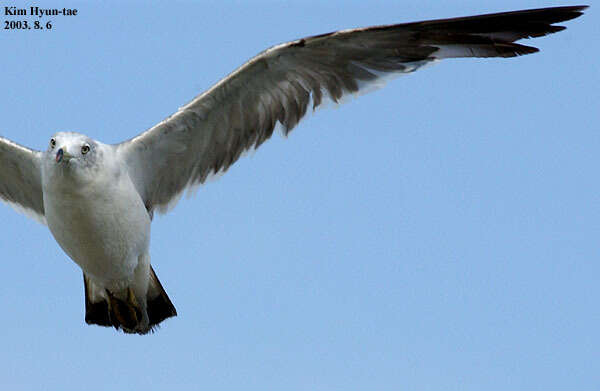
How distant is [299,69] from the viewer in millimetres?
8805

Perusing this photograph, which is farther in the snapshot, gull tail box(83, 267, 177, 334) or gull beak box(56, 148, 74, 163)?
gull tail box(83, 267, 177, 334)

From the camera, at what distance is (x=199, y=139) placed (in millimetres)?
9258

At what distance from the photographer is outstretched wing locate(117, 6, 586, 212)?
8531 mm

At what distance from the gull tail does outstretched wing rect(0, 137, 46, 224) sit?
0.77 meters

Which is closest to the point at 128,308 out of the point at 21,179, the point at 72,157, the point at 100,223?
the point at 100,223

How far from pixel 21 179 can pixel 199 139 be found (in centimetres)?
161

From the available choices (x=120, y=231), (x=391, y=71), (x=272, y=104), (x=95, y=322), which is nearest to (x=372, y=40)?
(x=391, y=71)

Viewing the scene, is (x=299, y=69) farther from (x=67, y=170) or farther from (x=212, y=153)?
(x=67, y=170)

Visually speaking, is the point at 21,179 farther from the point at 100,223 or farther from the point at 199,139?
the point at 199,139

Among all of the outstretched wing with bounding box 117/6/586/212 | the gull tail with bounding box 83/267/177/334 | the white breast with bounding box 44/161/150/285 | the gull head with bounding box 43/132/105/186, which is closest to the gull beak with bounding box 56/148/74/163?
the gull head with bounding box 43/132/105/186

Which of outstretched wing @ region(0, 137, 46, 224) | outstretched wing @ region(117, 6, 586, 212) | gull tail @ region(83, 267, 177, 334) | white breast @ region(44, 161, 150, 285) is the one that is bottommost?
gull tail @ region(83, 267, 177, 334)

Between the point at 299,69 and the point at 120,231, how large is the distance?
6.18 ft

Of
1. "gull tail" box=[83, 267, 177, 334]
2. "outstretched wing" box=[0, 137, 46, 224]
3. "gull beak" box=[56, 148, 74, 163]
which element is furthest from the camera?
"gull tail" box=[83, 267, 177, 334]

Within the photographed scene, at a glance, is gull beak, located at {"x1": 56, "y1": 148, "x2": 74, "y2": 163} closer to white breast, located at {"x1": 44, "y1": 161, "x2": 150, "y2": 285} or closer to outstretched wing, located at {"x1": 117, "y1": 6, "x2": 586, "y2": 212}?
white breast, located at {"x1": 44, "y1": 161, "x2": 150, "y2": 285}
